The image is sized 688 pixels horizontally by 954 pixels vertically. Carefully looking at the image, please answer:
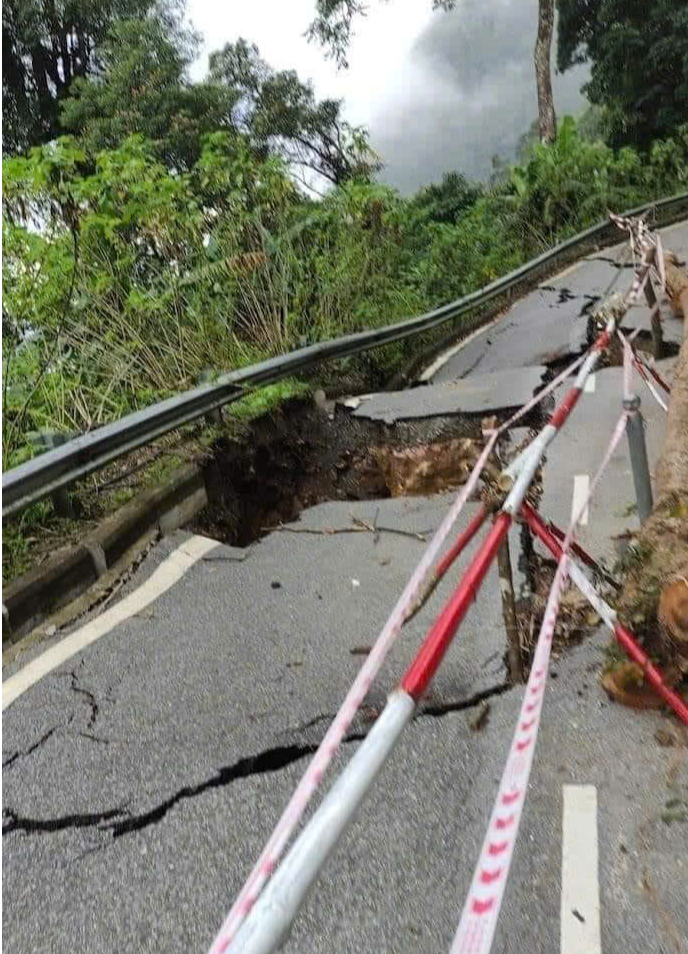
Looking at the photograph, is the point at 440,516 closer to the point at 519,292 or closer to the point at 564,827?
the point at 564,827

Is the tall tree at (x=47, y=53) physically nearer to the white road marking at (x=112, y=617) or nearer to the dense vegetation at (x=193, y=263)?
the dense vegetation at (x=193, y=263)

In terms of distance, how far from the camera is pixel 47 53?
22.9 m

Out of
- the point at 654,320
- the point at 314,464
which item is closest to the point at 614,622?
the point at 314,464

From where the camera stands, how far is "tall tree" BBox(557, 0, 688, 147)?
25672 mm

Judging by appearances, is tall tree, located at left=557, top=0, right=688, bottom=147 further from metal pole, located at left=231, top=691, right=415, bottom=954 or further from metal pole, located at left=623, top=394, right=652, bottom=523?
metal pole, located at left=231, top=691, right=415, bottom=954

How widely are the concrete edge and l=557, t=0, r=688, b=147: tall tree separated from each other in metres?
25.7

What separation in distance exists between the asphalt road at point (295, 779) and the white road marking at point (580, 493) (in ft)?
0.69

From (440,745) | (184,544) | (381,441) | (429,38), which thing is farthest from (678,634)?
(429,38)

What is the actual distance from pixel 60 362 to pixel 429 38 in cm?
10890

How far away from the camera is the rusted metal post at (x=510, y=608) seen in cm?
287

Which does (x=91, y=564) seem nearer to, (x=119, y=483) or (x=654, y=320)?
(x=119, y=483)

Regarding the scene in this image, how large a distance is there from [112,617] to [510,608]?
217cm

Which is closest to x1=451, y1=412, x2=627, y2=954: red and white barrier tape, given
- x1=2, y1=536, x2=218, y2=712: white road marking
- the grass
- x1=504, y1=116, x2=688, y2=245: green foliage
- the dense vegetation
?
x1=2, y1=536, x2=218, y2=712: white road marking

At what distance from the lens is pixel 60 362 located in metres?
6.68
